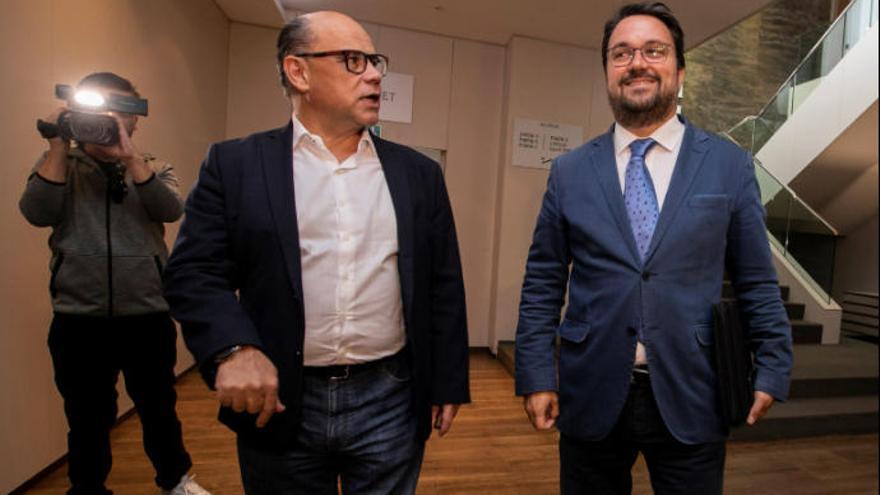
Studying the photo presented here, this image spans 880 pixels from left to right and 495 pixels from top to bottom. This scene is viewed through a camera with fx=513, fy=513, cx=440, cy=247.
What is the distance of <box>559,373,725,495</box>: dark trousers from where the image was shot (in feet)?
3.83

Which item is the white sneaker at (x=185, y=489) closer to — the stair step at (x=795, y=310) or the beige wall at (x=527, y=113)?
the beige wall at (x=527, y=113)

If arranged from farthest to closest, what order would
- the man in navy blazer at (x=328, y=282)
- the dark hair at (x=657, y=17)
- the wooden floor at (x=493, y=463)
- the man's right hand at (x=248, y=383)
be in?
the wooden floor at (x=493, y=463)
the dark hair at (x=657, y=17)
the man in navy blazer at (x=328, y=282)
the man's right hand at (x=248, y=383)

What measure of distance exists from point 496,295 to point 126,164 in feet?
10.7

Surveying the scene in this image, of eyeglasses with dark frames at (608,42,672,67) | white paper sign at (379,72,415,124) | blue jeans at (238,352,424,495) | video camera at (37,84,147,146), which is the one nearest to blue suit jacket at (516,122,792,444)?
eyeglasses with dark frames at (608,42,672,67)

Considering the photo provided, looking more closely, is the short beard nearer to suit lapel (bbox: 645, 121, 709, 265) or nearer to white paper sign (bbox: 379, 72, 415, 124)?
suit lapel (bbox: 645, 121, 709, 265)

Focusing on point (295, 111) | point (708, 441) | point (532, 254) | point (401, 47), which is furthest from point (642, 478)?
point (401, 47)

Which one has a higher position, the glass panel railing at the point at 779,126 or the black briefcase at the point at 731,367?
the glass panel railing at the point at 779,126

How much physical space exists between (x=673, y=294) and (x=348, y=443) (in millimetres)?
787

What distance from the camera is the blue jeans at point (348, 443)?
42.6 inches

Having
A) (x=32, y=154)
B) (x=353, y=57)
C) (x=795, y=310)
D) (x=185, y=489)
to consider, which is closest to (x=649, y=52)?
(x=353, y=57)

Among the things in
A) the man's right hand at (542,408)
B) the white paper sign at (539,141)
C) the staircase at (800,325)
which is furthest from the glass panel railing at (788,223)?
the man's right hand at (542,408)

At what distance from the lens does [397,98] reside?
4.41m

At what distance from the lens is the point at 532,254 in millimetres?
1342

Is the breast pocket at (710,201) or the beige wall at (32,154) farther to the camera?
the beige wall at (32,154)
